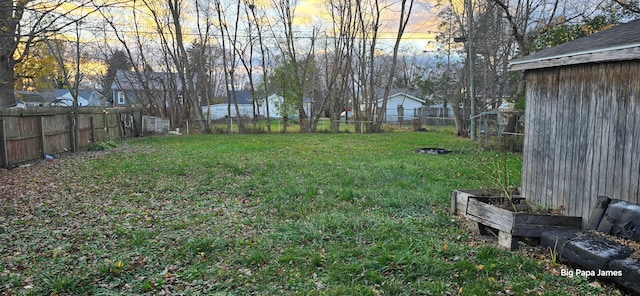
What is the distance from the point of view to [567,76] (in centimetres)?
466

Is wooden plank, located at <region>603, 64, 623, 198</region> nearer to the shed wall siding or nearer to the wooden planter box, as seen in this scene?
the shed wall siding

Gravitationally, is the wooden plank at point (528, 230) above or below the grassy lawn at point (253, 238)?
above

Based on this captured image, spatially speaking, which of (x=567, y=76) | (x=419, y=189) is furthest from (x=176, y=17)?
(x=567, y=76)

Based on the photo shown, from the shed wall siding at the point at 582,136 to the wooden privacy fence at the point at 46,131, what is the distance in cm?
1077

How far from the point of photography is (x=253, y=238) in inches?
185

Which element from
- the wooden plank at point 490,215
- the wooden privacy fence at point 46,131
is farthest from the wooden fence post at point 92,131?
the wooden plank at point 490,215

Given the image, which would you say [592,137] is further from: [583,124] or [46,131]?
[46,131]

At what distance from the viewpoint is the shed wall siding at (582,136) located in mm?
3943

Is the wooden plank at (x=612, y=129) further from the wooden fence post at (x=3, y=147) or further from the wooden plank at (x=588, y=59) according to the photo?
the wooden fence post at (x=3, y=147)

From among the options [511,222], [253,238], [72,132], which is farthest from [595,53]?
[72,132]

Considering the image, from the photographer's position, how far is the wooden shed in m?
3.93

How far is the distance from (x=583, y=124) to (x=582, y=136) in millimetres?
133

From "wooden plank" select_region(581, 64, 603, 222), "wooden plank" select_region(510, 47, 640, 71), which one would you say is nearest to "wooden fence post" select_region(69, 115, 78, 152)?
"wooden plank" select_region(510, 47, 640, 71)

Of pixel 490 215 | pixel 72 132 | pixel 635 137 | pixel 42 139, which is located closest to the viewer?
pixel 635 137
